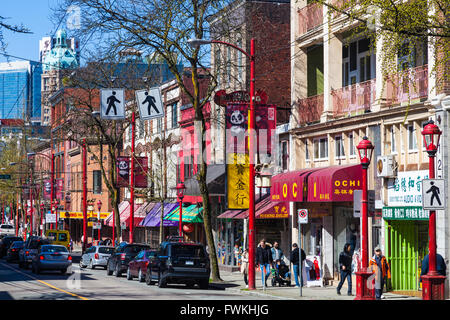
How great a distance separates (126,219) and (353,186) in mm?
36827

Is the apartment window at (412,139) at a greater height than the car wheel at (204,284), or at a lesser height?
greater

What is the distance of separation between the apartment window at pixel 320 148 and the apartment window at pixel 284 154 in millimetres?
2707

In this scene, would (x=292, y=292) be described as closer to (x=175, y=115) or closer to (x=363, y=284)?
(x=363, y=284)

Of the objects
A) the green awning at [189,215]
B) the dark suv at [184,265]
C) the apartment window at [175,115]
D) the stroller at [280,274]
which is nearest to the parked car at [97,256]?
the green awning at [189,215]

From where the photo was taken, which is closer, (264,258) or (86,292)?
(86,292)

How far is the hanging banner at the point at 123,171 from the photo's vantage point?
162 ft

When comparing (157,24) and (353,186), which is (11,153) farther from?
(353,186)

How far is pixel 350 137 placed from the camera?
31500 mm

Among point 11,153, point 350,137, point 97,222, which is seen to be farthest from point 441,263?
point 11,153

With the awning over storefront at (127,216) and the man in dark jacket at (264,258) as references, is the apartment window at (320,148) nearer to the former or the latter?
the man in dark jacket at (264,258)

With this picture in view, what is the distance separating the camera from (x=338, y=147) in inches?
1288

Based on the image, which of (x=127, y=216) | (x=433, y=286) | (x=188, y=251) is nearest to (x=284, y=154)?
(x=188, y=251)

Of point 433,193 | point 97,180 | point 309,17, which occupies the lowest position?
point 433,193

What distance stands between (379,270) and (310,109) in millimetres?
11718
